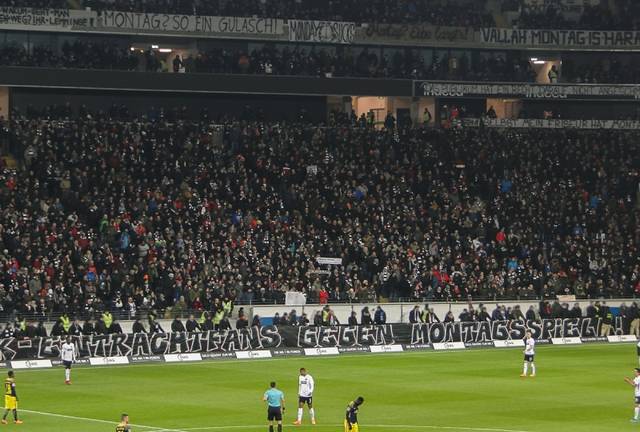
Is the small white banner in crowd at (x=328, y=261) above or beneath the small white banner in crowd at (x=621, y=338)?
above

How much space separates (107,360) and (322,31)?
30.4 m

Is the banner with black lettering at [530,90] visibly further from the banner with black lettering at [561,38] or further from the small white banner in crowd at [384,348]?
the small white banner in crowd at [384,348]

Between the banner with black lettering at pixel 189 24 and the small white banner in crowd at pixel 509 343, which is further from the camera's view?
the banner with black lettering at pixel 189 24

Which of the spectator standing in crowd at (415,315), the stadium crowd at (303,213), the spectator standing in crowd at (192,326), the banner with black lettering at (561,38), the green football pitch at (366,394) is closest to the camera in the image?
the green football pitch at (366,394)

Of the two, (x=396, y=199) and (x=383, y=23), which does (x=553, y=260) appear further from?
(x=383, y=23)

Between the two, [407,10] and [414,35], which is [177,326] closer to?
[414,35]

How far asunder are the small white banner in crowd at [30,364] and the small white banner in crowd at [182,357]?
202 inches

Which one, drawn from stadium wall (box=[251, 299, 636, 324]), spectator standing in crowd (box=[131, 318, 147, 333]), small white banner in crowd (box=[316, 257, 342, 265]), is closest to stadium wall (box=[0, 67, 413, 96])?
small white banner in crowd (box=[316, 257, 342, 265])

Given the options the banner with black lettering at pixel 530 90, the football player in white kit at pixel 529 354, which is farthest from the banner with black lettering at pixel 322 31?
the football player in white kit at pixel 529 354

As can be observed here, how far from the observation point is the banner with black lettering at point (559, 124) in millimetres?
80938

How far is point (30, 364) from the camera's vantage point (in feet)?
166

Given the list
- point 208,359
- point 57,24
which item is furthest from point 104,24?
point 208,359

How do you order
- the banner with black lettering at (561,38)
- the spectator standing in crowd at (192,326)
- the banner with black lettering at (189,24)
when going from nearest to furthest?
the spectator standing in crowd at (192,326) → the banner with black lettering at (189,24) → the banner with black lettering at (561,38)

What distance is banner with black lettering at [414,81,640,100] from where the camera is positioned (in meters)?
79.3
